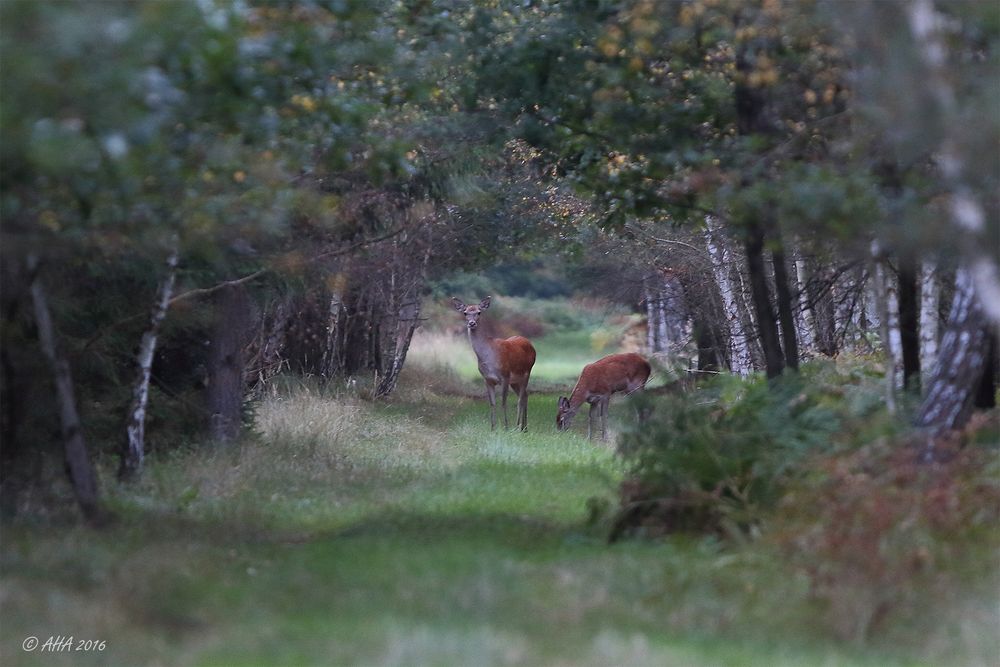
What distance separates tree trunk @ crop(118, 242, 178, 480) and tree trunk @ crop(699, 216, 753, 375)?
32.5 feet

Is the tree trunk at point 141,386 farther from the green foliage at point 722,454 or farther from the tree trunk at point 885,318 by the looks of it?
the tree trunk at point 885,318

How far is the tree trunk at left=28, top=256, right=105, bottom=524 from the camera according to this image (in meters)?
11.0

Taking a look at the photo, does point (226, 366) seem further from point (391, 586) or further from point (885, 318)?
point (885, 318)

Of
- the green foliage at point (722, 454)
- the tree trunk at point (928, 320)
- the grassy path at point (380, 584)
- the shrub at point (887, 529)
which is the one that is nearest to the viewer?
the grassy path at point (380, 584)

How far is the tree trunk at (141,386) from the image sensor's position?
13.4m

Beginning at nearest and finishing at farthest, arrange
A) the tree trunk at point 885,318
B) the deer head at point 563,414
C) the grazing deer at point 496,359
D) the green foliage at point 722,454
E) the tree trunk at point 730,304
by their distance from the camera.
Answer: the green foliage at point 722,454 < the tree trunk at point 885,318 < the tree trunk at point 730,304 < the deer head at point 563,414 < the grazing deer at point 496,359

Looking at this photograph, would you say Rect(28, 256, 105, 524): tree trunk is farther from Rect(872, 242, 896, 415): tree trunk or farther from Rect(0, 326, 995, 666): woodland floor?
Rect(872, 242, 896, 415): tree trunk

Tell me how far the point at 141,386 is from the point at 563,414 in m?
11.6

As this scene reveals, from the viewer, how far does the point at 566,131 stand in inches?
515

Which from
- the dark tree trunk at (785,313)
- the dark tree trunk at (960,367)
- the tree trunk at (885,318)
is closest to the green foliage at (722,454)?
the tree trunk at (885,318)

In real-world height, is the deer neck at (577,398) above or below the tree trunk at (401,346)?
below

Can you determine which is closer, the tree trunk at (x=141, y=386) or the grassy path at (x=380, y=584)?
the grassy path at (x=380, y=584)

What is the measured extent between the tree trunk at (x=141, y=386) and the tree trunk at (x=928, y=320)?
23.3 feet

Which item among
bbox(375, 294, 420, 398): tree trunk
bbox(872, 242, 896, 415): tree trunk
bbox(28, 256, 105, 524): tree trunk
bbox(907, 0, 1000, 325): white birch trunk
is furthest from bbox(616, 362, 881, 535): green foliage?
bbox(375, 294, 420, 398): tree trunk
